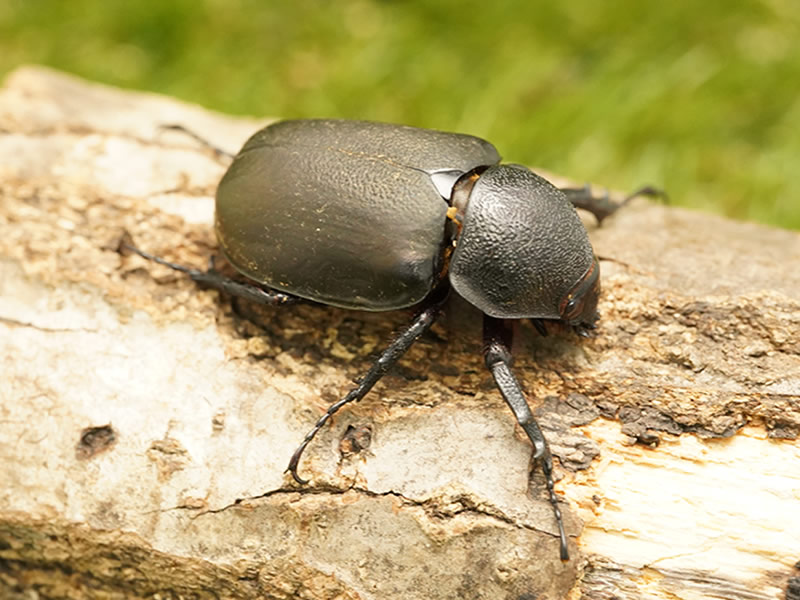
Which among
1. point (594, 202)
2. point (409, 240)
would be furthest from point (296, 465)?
point (594, 202)

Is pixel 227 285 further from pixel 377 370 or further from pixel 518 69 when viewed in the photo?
pixel 518 69

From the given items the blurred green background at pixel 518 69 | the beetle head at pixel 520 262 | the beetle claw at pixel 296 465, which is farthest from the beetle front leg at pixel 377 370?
the blurred green background at pixel 518 69

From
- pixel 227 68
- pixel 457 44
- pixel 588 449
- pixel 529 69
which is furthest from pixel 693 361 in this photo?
pixel 227 68

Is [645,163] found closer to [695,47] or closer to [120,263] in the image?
[695,47]

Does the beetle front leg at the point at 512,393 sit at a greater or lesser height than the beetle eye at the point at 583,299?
lesser

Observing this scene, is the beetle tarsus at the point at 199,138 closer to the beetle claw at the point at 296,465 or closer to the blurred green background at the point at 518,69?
the beetle claw at the point at 296,465

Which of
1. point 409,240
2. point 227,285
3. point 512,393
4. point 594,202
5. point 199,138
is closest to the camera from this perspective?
point 512,393
